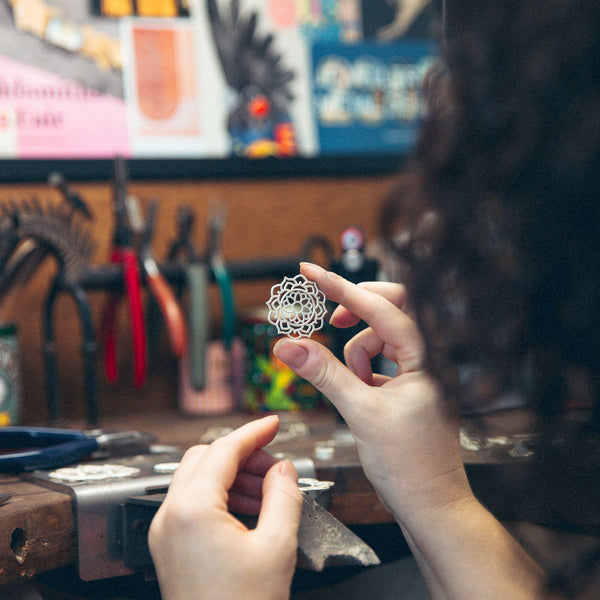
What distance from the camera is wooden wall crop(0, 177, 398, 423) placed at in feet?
3.66

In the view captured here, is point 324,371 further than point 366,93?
No

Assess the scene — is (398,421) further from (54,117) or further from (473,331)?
(54,117)

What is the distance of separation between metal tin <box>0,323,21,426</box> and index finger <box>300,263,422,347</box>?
507mm

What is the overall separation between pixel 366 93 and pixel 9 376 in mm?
772

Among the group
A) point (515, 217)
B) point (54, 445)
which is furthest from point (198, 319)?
point (515, 217)

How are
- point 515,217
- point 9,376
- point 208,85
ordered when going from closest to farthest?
1. point 515,217
2. point 9,376
3. point 208,85

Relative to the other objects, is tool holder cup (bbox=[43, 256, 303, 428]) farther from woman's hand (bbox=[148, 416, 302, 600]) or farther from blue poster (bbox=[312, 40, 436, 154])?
woman's hand (bbox=[148, 416, 302, 600])

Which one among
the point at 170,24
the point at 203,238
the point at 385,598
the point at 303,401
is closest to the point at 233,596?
the point at 385,598

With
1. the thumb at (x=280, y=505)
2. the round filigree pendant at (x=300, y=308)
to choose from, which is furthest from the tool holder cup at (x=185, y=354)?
the thumb at (x=280, y=505)

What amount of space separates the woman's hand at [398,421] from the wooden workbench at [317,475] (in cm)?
4

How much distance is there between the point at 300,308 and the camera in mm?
623

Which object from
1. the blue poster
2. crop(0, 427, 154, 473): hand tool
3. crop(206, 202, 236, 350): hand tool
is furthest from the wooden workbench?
the blue poster

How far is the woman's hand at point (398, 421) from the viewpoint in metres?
0.54

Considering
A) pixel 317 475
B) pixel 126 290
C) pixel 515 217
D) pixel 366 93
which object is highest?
pixel 366 93
